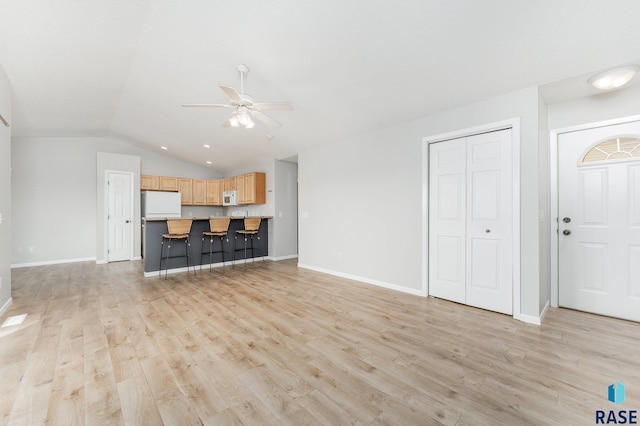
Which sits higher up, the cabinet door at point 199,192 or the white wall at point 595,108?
the white wall at point 595,108

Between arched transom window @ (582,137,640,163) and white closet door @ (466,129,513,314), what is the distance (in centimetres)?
103

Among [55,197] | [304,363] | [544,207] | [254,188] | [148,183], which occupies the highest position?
[148,183]

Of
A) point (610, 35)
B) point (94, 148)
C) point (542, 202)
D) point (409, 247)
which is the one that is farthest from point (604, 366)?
point (94, 148)

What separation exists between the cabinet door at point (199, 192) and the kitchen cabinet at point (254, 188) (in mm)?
1920

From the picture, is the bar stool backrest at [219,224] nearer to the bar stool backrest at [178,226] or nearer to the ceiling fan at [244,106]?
the bar stool backrest at [178,226]

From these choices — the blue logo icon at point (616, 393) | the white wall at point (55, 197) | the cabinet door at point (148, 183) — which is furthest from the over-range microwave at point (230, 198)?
the blue logo icon at point (616, 393)

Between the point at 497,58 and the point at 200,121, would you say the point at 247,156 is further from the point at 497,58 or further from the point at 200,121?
the point at 497,58

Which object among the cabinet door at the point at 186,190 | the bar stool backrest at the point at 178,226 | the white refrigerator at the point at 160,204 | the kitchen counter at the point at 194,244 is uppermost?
the cabinet door at the point at 186,190

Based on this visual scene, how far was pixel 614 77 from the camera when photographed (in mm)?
2404

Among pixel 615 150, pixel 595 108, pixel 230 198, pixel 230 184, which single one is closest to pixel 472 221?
pixel 615 150

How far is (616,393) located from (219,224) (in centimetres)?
541

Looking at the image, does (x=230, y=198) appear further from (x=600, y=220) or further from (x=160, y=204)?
(x=600, y=220)

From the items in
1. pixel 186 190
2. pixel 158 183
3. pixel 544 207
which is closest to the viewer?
pixel 544 207

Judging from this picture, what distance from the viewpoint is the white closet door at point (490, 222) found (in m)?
2.94
